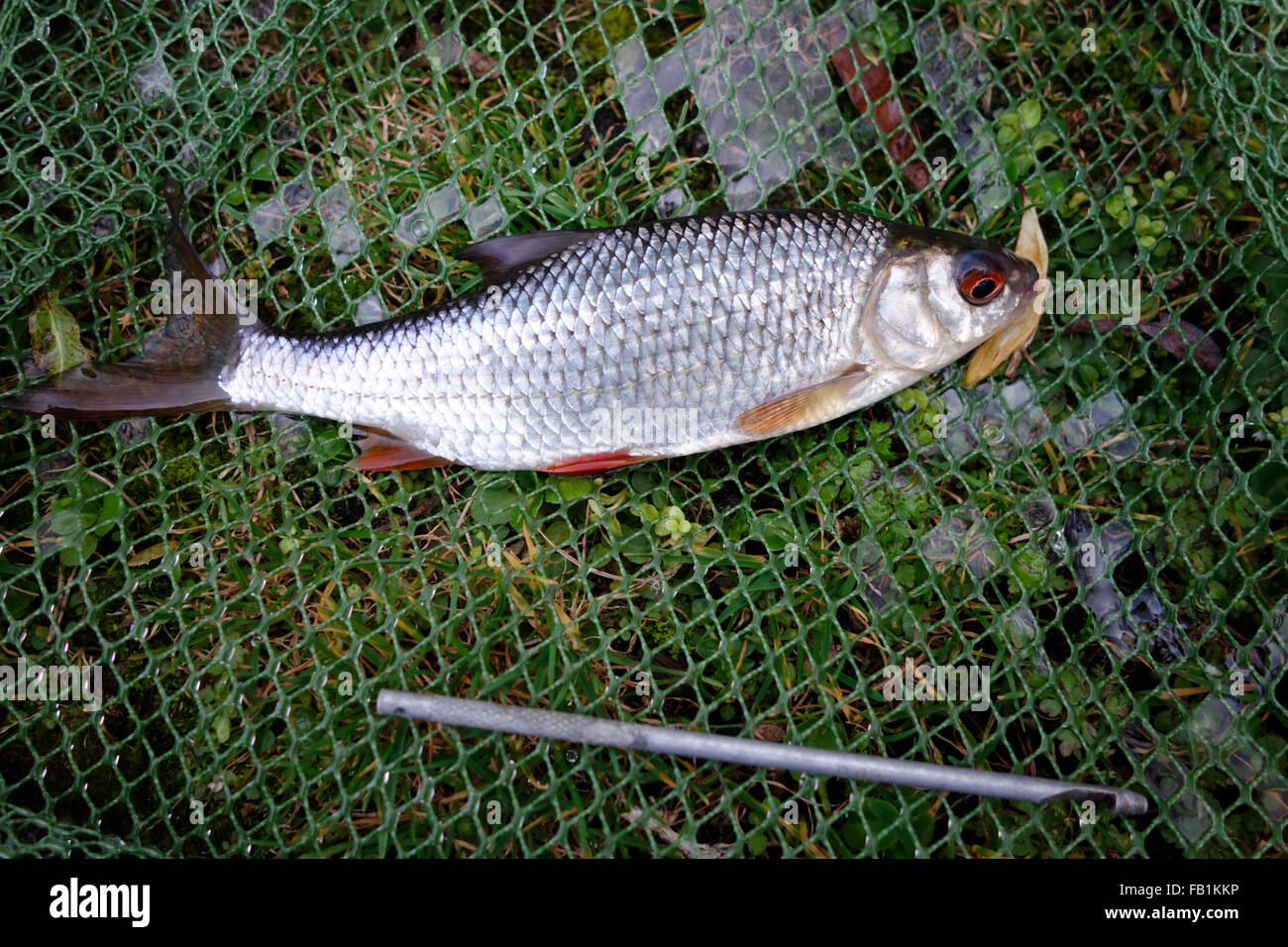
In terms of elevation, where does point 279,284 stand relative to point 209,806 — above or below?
above

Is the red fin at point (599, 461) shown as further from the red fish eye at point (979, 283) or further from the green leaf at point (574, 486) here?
the red fish eye at point (979, 283)

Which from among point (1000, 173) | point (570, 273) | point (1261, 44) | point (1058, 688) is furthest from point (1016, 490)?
point (1261, 44)

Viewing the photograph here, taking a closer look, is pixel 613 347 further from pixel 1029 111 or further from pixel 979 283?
pixel 1029 111

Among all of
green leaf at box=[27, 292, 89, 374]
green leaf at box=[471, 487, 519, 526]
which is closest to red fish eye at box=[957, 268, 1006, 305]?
green leaf at box=[471, 487, 519, 526]

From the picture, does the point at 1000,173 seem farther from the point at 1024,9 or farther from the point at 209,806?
the point at 209,806

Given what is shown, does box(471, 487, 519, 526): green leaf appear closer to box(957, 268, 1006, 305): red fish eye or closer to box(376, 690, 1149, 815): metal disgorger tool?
box(376, 690, 1149, 815): metal disgorger tool
